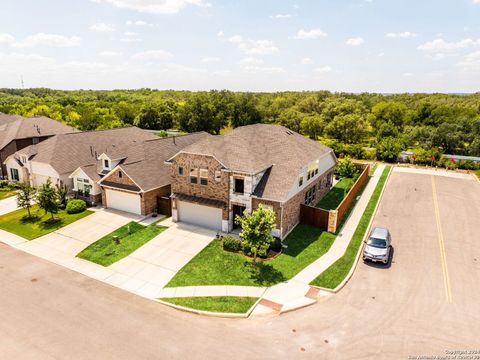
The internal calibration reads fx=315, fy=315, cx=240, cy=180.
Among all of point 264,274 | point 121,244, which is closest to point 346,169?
point 264,274

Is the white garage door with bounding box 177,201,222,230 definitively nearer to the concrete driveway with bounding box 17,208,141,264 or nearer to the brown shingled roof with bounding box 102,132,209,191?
the brown shingled roof with bounding box 102,132,209,191

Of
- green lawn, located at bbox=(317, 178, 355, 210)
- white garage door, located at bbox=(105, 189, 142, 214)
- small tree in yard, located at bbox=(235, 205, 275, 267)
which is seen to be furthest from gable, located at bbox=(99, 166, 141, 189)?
green lawn, located at bbox=(317, 178, 355, 210)

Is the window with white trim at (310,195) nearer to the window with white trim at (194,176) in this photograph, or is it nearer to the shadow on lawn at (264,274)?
the shadow on lawn at (264,274)

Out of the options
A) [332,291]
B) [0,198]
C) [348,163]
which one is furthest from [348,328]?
[0,198]

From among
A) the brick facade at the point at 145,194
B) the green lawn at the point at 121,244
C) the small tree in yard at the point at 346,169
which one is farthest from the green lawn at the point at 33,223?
the small tree in yard at the point at 346,169

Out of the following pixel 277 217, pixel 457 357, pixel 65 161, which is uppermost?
pixel 65 161

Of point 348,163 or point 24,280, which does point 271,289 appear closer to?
point 24,280

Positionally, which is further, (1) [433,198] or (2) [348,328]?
(1) [433,198]
